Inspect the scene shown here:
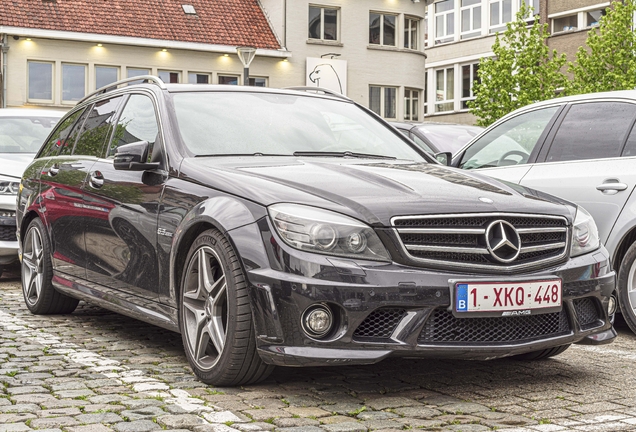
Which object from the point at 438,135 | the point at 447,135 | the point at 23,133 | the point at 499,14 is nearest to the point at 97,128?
the point at 23,133

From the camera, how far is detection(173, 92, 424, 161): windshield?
5.79m

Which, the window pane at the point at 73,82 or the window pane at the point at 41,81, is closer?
the window pane at the point at 41,81

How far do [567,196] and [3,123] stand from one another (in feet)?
23.8

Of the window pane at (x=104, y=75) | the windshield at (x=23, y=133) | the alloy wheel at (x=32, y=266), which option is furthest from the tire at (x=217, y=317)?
the window pane at (x=104, y=75)

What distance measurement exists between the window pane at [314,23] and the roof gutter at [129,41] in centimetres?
165

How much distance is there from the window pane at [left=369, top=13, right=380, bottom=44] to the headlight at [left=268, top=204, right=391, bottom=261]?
37.8 m

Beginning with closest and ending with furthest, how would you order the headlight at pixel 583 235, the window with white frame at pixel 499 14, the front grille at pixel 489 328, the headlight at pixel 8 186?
the front grille at pixel 489 328
the headlight at pixel 583 235
the headlight at pixel 8 186
the window with white frame at pixel 499 14

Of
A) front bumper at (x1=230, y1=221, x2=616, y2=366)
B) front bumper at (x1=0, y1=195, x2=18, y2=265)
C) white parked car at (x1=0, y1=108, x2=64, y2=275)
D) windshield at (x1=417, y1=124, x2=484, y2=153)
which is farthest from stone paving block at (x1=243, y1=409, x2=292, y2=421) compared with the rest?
windshield at (x1=417, y1=124, x2=484, y2=153)

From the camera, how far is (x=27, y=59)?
35281 mm

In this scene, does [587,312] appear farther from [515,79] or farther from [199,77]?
[515,79]

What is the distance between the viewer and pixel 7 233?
992 centimetres

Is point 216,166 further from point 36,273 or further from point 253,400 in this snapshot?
point 36,273

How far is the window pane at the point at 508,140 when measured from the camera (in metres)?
7.54

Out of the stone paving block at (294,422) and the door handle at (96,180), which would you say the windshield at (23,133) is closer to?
the door handle at (96,180)
